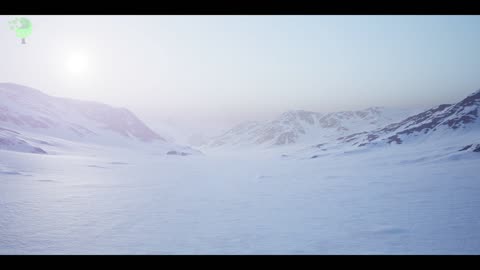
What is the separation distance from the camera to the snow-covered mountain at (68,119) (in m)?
94.3

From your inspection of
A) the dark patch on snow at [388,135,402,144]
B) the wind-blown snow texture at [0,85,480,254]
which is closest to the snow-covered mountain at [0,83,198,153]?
the wind-blown snow texture at [0,85,480,254]

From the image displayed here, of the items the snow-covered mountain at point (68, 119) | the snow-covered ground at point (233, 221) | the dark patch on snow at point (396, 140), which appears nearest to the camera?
the snow-covered ground at point (233, 221)

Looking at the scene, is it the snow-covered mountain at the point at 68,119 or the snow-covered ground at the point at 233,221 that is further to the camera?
the snow-covered mountain at the point at 68,119

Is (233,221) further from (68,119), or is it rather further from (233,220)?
(68,119)

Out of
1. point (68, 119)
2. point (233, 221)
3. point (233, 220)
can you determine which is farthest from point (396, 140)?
point (68, 119)

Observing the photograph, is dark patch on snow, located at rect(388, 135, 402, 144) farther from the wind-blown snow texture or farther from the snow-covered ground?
the snow-covered ground

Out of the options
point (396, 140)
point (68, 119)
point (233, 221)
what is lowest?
point (233, 221)

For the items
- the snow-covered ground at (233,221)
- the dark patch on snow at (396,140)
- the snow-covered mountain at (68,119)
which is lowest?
the snow-covered ground at (233,221)

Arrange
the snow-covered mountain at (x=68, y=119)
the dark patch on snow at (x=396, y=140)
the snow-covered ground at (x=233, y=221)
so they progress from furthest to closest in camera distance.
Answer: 1. the snow-covered mountain at (x=68, y=119)
2. the dark patch on snow at (x=396, y=140)
3. the snow-covered ground at (x=233, y=221)

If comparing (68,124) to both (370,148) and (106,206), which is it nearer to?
(370,148)

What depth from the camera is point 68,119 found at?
122 m

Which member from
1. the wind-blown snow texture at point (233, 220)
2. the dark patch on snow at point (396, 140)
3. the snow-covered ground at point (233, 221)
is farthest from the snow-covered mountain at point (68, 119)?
the dark patch on snow at point (396, 140)

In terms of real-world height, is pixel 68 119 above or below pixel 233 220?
above

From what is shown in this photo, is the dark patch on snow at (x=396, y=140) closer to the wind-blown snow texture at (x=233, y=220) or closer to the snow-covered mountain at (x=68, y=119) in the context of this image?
the wind-blown snow texture at (x=233, y=220)
